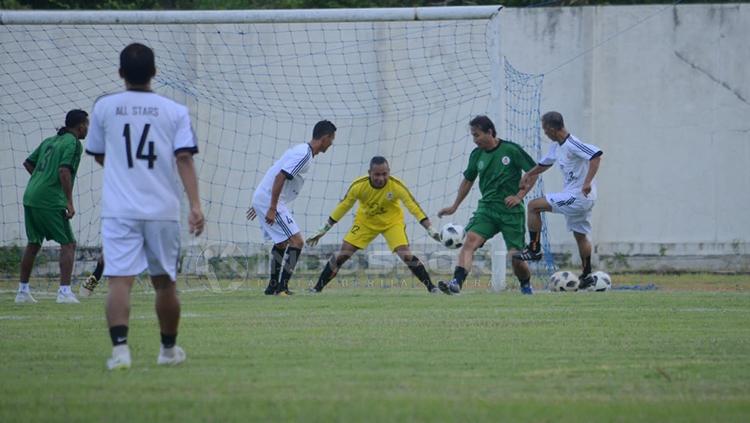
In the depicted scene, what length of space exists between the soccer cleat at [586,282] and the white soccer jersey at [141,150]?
29.5ft

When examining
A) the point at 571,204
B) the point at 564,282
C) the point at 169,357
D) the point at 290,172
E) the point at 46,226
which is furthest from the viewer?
the point at 564,282

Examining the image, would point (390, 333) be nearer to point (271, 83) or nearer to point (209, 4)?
point (271, 83)

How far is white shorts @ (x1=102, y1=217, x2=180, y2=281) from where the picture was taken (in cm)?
710

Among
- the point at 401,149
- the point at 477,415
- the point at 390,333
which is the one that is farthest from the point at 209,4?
the point at 477,415

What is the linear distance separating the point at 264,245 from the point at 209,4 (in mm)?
5298

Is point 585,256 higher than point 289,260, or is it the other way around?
point 585,256

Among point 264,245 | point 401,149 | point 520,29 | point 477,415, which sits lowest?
point 477,415

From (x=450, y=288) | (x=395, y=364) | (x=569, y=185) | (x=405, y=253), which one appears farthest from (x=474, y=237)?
(x=395, y=364)

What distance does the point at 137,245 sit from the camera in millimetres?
7133

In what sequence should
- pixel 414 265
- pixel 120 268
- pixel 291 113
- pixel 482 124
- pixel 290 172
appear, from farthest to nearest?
pixel 291 113, pixel 414 265, pixel 482 124, pixel 290 172, pixel 120 268

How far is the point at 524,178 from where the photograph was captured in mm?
14133

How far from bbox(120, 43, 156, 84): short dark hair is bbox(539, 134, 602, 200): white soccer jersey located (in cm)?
790

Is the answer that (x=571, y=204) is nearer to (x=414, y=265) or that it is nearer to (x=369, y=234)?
(x=414, y=265)

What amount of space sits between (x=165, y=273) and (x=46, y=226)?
6381mm
